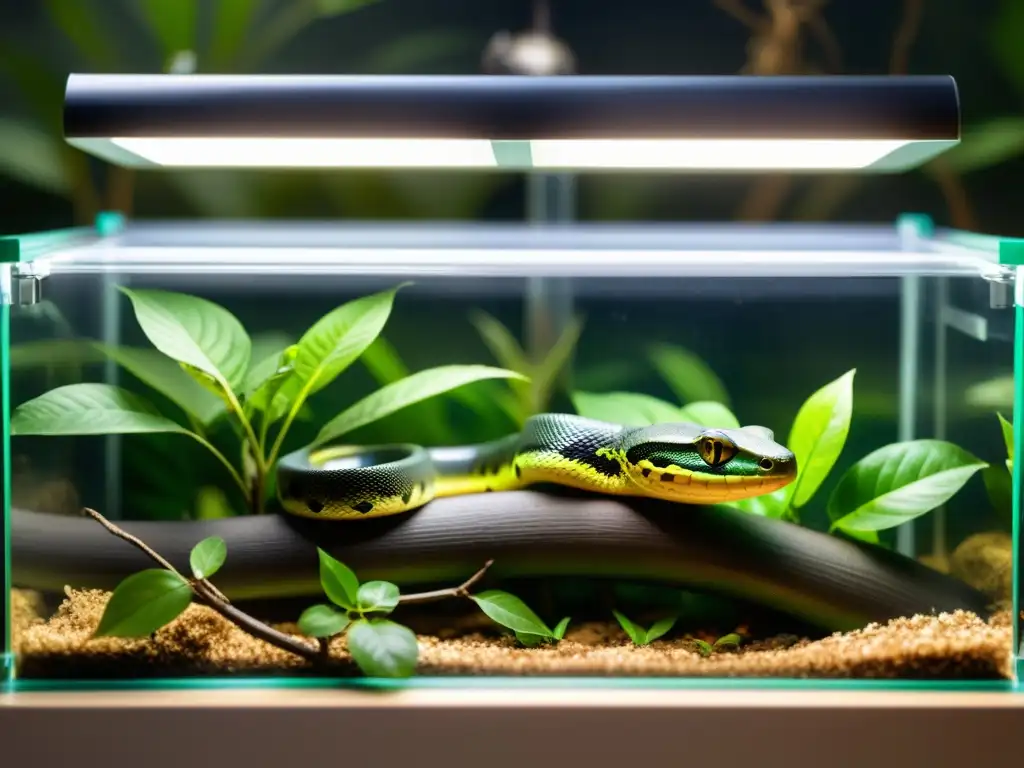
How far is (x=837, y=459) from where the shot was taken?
1.25 m

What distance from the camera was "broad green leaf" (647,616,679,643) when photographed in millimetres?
1195

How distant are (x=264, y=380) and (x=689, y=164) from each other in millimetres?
701

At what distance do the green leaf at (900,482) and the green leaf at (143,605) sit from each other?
2.83 ft

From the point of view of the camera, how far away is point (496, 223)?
1854mm

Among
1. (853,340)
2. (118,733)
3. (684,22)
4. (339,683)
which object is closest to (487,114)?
(853,340)

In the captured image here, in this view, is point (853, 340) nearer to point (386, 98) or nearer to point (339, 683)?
point (386, 98)

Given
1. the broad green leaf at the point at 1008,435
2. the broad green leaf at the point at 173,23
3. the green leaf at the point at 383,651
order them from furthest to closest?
the broad green leaf at the point at 173,23 → the broad green leaf at the point at 1008,435 → the green leaf at the point at 383,651

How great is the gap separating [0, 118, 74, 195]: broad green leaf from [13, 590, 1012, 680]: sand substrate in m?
1.05

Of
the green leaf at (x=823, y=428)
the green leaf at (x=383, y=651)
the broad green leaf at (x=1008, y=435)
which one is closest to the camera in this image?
the green leaf at (x=383, y=651)

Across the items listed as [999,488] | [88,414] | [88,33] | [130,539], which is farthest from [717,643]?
[88,33]

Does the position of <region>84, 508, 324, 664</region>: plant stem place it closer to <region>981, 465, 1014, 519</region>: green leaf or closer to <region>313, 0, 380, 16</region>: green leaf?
<region>981, 465, 1014, 519</region>: green leaf

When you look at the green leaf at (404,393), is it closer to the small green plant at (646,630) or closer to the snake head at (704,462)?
the snake head at (704,462)

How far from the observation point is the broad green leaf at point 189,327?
3.91 feet

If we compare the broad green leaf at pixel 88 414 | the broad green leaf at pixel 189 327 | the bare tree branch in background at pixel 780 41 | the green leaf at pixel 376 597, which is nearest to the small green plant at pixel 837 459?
the green leaf at pixel 376 597
